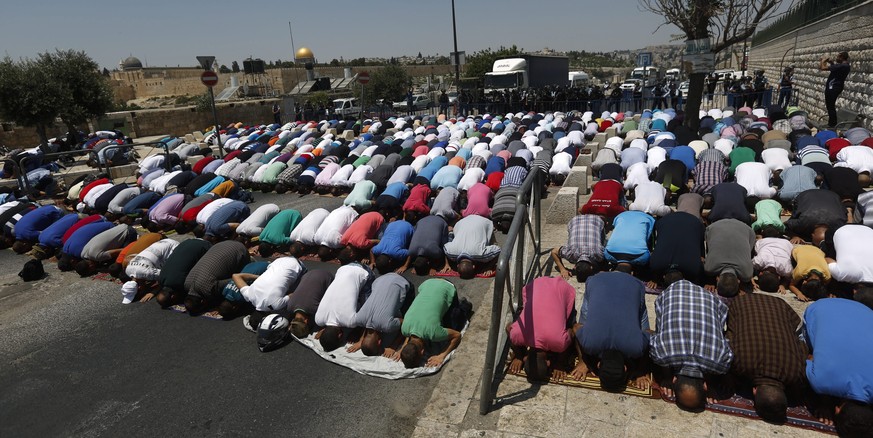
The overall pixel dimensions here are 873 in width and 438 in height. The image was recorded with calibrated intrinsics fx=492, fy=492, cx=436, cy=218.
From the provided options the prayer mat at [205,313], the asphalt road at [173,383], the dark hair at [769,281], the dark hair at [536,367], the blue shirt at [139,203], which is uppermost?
the blue shirt at [139,203]

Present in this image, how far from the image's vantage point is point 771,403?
12.4 ft

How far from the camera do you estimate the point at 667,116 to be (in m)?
15.5

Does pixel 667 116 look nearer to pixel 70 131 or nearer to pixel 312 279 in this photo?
pixel 312 279

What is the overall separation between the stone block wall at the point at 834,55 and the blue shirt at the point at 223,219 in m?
14.9

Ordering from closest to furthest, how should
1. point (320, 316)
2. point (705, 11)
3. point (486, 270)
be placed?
point (320, 316) → point (486, 270) → point (705, 11)

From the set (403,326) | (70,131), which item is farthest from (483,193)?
(70,131)

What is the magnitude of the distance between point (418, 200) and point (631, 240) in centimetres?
435

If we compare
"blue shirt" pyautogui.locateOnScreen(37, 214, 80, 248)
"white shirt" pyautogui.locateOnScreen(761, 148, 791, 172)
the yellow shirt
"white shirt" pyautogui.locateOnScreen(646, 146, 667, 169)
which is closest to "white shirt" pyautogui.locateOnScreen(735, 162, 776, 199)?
"white shirt" pyautogui.locateOnScreen(761, 148, 791, 172)

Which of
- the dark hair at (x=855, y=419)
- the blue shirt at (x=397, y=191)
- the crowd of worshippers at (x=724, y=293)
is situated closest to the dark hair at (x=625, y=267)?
the crowd of worshippers at (x=724, y=293)

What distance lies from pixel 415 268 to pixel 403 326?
212 centimetres

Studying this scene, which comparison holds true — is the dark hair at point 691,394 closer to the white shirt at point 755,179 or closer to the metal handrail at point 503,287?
the metal handrail at point 503,287

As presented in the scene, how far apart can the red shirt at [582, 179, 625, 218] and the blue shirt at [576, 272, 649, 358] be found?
308 centimetres

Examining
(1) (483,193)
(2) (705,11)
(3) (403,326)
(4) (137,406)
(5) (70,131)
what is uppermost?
(2) (705,11)

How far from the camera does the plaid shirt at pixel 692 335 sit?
159 inches
